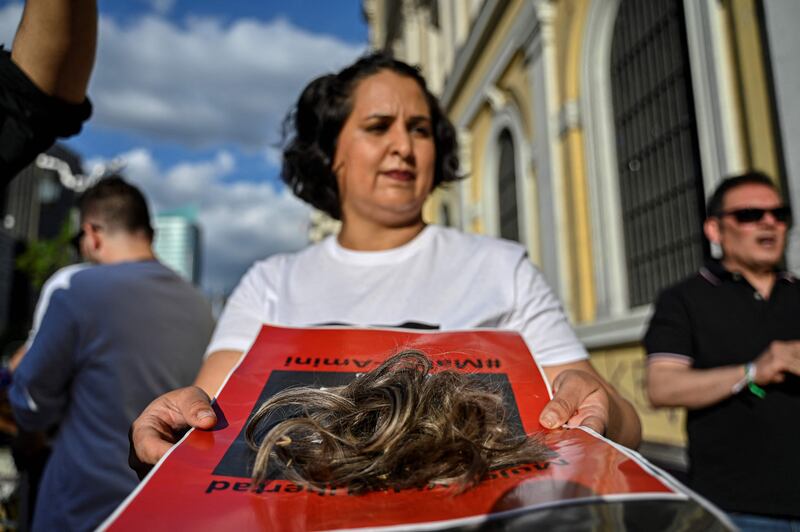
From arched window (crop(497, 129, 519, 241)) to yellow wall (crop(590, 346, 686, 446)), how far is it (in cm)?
394

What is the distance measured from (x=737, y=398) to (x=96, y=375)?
2375mm

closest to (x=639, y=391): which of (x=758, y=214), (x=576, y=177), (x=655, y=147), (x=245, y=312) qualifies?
(x=655, y=147)

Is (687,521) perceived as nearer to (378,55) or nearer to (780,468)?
(378,55)

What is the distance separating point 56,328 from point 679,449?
18.0ft

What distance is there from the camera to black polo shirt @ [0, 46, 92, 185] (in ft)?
4.39

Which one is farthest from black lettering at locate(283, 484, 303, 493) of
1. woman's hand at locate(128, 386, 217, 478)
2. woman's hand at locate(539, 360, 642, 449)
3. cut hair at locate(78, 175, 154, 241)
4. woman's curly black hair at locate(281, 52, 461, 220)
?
cut hair at locate(78, 175, 154, 241)

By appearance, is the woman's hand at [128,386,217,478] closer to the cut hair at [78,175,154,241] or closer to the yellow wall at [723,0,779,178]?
the cut hair at [78,175,154,241]

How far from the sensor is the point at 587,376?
41.6 inches

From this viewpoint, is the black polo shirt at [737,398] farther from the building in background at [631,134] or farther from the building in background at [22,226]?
the building in background at [22,226]

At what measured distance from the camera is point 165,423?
94 cm

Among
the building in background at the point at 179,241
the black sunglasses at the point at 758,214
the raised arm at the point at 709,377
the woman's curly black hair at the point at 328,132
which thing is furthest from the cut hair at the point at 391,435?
the building in background at the point at 179,241

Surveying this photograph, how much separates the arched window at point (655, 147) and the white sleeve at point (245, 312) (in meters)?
5.24

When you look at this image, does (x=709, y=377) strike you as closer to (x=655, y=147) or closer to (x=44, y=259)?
(x=655, y=147)

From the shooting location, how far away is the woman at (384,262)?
4.52 feet
